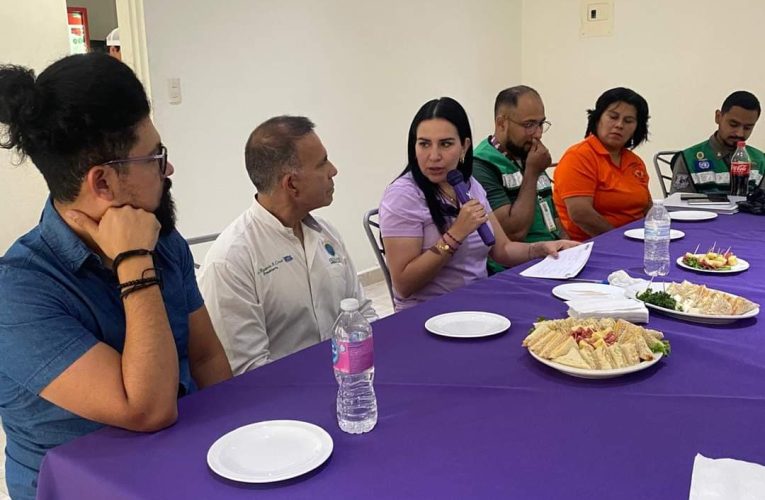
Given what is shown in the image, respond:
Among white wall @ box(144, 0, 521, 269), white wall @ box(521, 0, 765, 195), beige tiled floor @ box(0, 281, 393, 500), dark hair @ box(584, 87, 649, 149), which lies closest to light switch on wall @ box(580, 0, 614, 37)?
white wall @ box(521, 0, 765, 195)

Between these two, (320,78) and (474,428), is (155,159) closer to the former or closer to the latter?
(474,428)

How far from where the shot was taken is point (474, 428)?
103 cm

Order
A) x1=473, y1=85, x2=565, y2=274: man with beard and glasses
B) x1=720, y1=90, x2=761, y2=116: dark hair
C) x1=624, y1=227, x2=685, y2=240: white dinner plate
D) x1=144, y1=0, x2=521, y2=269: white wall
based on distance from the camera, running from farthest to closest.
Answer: x1=720, y1=90, x2=761, y2=116: dark hair → x1=144, y1=0, x2=521, y2=269: white wall → x1=473, y1=85, x2=565, y2=274: man with beard and glasses → x1=624, y1=227, x2=685, y2=240: white dinner plate

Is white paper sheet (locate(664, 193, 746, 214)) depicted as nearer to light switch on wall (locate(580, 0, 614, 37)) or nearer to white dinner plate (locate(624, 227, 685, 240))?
white dinner plate (locate(624, 227, 685, 240))

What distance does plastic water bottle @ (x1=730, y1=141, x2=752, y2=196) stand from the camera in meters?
3.33

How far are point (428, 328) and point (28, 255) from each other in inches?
32.1

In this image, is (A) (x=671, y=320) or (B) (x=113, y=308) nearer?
(B) (x=113, y=308)

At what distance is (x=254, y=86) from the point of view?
356 centimetres

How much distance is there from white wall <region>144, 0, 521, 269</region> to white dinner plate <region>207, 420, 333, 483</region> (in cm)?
246

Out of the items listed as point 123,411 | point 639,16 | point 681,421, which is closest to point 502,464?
point 681,421

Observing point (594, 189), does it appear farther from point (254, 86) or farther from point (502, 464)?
point (502, 464)

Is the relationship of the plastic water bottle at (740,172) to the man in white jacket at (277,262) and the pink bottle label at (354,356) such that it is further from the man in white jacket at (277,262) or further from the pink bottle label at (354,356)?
the pink bottle label at (354,356)

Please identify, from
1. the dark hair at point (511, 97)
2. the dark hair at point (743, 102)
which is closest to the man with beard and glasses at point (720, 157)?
the dark hair at point (743, 102)

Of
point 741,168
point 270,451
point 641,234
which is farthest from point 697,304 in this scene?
point 741,168
